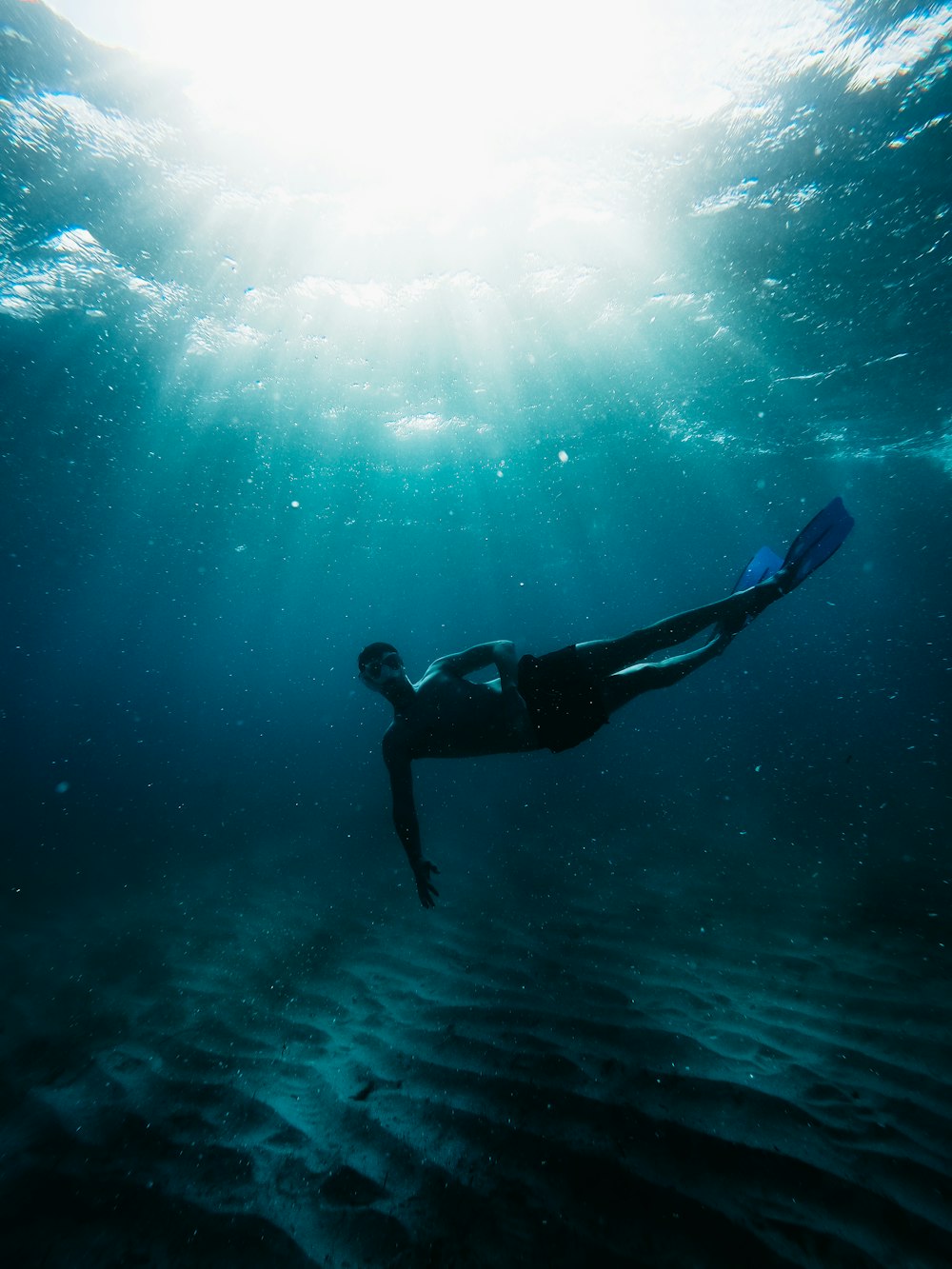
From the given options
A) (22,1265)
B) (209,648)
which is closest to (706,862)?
(22,1265)

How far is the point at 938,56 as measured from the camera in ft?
23.0

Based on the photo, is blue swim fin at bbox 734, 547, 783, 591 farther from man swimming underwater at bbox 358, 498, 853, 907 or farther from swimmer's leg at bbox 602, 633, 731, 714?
swimmer's leg at bbox 602, 633, 731, 714

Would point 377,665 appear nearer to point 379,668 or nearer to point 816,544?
point 379,668

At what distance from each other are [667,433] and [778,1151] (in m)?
21.1

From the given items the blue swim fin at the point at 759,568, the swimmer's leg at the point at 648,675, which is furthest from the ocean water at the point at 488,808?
the blue swim fin at the point at 759,568

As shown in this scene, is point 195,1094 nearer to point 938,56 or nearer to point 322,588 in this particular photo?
point 938,56

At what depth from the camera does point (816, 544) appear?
5.31 metres

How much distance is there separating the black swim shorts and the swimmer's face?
1142 mm

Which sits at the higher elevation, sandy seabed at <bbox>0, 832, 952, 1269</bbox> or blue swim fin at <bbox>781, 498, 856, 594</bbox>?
blue swim fin at <bbox>781, 498, 856, 594</bbox>

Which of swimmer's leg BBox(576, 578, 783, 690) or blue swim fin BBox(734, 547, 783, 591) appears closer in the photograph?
swimmer's leg BBox(576, 578, 783, 690)

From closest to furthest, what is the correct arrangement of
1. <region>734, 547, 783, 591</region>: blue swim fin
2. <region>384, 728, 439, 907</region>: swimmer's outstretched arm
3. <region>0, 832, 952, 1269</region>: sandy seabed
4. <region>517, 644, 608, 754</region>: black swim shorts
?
<region>0, 832, 952, 1269</region>: sandy seabed
<region>384, 728, 439, 907</region>: swimmer's outstretched arm
<region>517, 644, 608, 754</region>: black swim shorts
<region>734, 547, 783, 591</region>: blue swim fin

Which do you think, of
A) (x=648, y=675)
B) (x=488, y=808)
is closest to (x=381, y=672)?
(x=648, y=675)

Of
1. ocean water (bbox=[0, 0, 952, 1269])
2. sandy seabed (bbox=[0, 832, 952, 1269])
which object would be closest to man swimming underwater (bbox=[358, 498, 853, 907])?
sandy seabed (bbox=[0, 832, 952, 1269])

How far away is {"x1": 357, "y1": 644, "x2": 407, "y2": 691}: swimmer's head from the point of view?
14.1 ft
